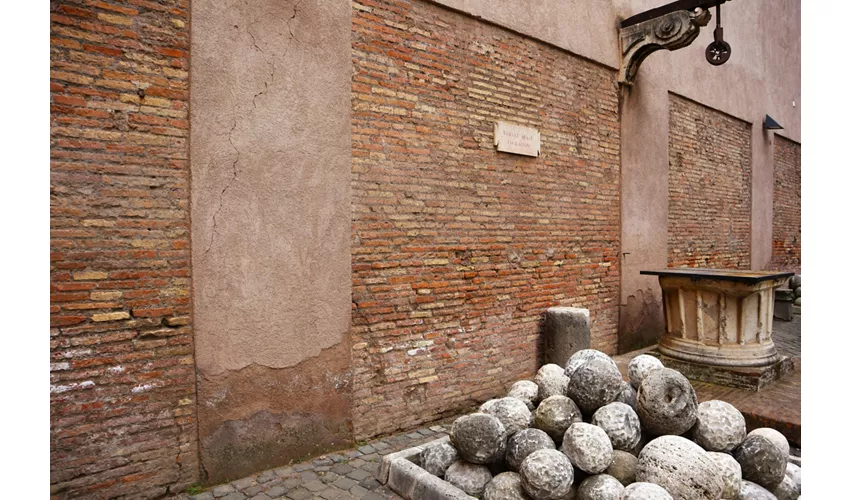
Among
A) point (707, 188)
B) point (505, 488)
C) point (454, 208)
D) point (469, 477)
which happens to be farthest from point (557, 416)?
point (707, 188)

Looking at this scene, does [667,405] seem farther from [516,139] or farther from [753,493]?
[516,139]

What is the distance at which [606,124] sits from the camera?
22.3ft

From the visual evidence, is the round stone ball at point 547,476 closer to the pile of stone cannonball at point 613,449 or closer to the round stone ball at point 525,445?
the pile of stone cannonball at point 613,449

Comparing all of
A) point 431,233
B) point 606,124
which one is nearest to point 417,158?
point 431,233

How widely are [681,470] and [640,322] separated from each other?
15.9ft

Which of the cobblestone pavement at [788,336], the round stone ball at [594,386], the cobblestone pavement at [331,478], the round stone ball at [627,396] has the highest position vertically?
the round stone ball at [594,386]

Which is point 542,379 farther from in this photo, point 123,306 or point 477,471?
point 123,306

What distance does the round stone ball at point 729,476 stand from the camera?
2871 mm

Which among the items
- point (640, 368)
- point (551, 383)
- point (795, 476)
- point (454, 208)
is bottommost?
point (795, 476)

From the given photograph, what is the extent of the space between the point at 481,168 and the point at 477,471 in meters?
3.12

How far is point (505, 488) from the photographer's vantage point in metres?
2.96

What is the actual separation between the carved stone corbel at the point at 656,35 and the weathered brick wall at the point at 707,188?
1602mm

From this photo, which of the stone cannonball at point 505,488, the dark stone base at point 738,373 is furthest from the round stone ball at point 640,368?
the dark stone base at point 738,373

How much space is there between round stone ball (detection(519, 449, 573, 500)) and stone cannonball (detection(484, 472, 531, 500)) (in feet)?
0.22
